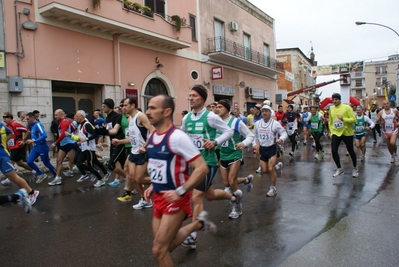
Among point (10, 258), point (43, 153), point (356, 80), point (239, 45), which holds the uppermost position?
point (356, 80)

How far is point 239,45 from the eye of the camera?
79.5 ft

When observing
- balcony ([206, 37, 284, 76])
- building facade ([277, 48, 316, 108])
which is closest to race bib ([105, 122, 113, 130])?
balcony ([206, 37, 284, 76])

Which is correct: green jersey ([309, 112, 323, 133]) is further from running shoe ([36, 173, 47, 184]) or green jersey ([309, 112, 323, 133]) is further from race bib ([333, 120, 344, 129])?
running shoe ([36, 173, 47, 184])

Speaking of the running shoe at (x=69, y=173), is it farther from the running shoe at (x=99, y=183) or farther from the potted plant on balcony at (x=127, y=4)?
the potted plant on balcony at (x=127, y=4)

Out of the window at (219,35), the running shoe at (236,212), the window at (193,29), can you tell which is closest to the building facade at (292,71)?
the window at (219,35)

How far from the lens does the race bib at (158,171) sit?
9.47 ft

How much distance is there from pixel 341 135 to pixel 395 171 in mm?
1957

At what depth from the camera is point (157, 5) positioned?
57.0ft

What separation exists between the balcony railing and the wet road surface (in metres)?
14.8

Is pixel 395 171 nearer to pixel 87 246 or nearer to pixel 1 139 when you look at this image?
pixel 87 246

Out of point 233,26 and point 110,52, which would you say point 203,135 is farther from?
point 233,26

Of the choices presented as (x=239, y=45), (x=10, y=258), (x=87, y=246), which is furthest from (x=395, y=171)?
(x=239, y=45)

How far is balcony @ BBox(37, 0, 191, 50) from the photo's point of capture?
1224 cm

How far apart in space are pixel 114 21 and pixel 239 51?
11914 mm
